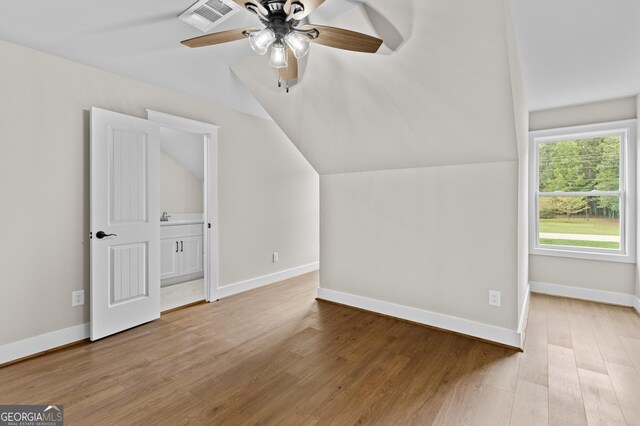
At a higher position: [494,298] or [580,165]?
[580,165]

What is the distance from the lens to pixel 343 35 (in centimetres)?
175

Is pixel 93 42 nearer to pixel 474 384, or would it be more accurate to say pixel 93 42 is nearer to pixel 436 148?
pixel 436 148

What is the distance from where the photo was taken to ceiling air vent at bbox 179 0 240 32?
216 cm

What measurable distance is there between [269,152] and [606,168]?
14.2 ft

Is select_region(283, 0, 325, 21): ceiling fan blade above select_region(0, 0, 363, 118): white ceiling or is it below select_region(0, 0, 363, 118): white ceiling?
below

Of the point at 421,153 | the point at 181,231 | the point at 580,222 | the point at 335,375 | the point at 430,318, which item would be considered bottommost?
the point at 335,375

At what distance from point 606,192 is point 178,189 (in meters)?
5.92

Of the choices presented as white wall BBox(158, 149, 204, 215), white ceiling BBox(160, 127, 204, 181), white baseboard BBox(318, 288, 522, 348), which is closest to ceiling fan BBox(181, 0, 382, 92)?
white baseboard BBox(318, 288, 522, 348)

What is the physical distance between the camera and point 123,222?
2.92 metres

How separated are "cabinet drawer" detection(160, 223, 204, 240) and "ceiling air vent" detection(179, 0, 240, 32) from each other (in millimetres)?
2912

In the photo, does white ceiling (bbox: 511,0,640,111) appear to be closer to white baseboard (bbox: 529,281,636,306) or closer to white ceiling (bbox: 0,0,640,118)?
white ceiling (bbox: 0,0,640,118)

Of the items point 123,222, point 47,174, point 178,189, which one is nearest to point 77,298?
point 123,222

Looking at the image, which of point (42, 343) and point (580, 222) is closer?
point (42, 343)

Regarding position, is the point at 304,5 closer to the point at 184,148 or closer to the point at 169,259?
the point at 184,148
